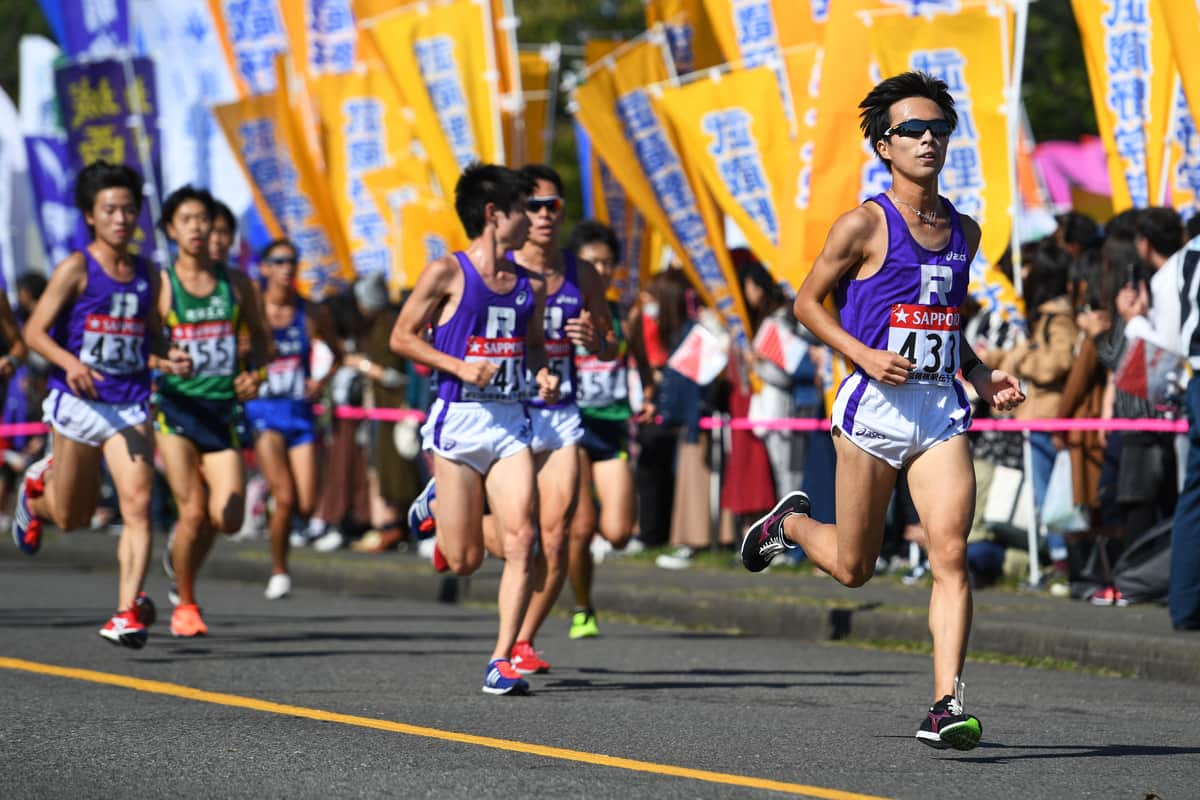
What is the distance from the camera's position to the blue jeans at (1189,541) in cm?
1086

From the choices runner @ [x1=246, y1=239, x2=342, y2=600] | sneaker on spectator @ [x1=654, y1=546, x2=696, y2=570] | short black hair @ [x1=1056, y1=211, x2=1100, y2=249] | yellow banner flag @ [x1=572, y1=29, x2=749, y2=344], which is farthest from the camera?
sneaker on spectator @ [x1=654, y1=546, x2=696, y2=570]

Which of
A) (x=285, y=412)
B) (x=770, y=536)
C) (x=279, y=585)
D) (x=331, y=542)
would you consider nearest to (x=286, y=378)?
(x=285, y=412)

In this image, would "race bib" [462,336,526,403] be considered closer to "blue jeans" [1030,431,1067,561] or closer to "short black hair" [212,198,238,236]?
"short black hair" [212,198,238,236]

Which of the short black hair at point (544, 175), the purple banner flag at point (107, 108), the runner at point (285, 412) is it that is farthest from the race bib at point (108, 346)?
the purple banner flag at point (107, 108)

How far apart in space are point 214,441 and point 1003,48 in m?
5.60

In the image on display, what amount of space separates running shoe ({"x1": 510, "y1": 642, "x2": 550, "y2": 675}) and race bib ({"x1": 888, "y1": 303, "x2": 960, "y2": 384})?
3082 millimetres

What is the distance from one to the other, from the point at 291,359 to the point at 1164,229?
233 inches

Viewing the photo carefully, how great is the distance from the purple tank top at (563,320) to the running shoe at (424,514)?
93 cm

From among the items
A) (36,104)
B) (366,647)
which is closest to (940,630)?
(366,647)

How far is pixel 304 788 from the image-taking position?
20.5 feet

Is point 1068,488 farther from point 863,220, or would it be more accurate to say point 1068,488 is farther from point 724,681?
point 863,220

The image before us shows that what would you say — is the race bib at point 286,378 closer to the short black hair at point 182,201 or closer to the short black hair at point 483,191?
the short black hair at point 182,201

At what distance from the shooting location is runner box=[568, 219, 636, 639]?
1127 cm

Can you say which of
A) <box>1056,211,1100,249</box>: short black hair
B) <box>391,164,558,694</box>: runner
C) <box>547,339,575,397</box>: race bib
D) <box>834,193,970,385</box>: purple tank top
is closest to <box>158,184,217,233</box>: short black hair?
Answer: <box>547,339,575,397</box>: race bib
